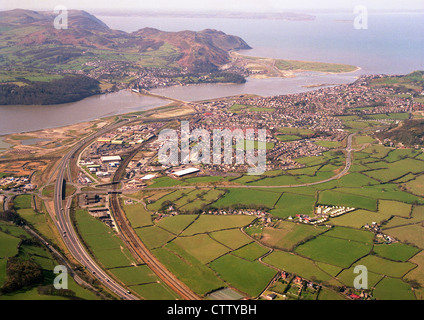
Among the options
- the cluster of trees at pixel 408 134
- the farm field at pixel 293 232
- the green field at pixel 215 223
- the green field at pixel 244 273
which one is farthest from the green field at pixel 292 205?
the cluster of trees at pixel 408 134

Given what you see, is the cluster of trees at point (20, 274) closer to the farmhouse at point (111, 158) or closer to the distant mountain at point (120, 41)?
the farmhouse at point (111, 158)

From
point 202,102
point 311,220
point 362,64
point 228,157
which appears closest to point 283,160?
point 228,157

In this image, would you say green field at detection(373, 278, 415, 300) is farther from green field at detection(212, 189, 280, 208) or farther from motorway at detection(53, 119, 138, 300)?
motorway at detection(53, 119, 138, 300)

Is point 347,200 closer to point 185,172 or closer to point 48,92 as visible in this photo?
point 185,172

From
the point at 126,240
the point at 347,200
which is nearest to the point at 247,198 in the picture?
the point at 347,200

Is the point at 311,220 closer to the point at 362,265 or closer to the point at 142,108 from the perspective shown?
the point at 362,265
